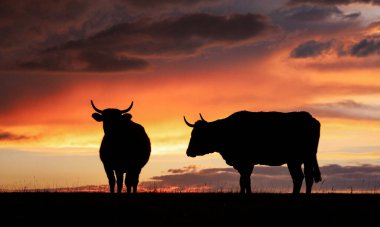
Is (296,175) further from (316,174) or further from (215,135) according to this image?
(215,135)

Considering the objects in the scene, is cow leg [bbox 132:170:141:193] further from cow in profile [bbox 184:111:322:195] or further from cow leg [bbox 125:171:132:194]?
cow in profile [bbox 184:111:322:195]

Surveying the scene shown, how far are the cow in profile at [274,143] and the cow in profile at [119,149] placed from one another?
129 inches

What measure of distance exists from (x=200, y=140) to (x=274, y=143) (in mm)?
2957

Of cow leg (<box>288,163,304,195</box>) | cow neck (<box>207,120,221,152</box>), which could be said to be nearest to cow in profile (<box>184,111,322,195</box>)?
→ cow leg (<box>288,163,304,195</box>)

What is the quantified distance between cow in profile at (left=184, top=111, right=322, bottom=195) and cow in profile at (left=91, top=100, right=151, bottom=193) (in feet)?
10.7

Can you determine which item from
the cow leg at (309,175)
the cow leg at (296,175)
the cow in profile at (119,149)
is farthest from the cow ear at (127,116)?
the cow leg at (309,175)

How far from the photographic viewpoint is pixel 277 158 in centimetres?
2123

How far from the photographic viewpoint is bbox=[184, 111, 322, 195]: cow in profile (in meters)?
21.1

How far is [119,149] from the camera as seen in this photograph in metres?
22.1

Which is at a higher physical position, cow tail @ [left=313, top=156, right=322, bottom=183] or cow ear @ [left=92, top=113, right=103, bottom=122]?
cow ear @ [left=92, top=113, right=103, bottom=122]
